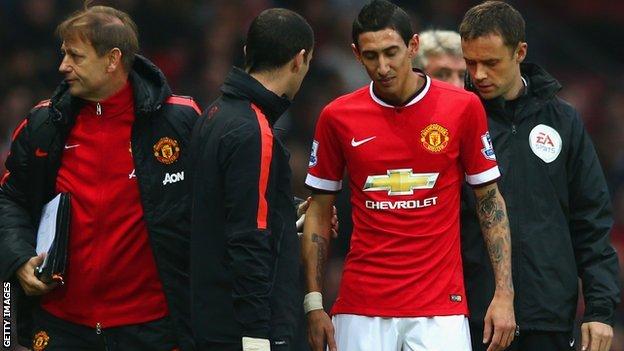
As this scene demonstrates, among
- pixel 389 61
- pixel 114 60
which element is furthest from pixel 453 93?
pixel 114 60

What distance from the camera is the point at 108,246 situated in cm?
563

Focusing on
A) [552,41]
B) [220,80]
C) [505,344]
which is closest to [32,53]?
[220,80]

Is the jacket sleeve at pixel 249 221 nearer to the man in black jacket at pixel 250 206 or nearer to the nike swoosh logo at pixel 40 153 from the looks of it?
the man in black jacket at pixel 250 206

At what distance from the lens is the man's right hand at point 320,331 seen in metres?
5.75

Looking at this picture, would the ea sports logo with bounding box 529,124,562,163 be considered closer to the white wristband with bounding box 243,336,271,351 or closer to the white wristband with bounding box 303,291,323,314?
the white wristband with bounding box 303,291,323,314

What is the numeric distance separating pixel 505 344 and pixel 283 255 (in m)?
0.98

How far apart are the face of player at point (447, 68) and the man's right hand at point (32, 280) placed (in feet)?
7.93

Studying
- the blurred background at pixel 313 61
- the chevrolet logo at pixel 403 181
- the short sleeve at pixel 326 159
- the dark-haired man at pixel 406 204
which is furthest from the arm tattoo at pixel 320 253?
the blurred background at pixel 313 61

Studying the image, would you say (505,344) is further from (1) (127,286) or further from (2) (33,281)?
(2) (33,281)

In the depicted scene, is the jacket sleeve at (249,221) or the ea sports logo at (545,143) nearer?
the jacket sleeve at (249,221)

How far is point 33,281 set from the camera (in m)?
5.59

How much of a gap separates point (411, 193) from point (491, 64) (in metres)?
0.71

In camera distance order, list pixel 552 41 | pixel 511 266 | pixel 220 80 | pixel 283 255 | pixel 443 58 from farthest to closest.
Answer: pixel 552 41 → pixel 220 80 → pixel 443 58 → pixel 511 266 → pixel 283 255

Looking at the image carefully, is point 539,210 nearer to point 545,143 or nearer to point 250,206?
point 545,143
